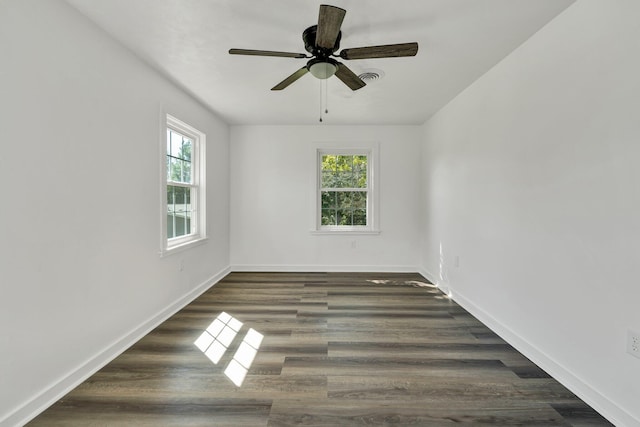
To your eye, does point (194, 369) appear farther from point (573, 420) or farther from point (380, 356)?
point (573, 420)

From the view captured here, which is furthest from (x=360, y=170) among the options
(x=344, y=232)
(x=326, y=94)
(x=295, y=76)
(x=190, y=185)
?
(x=295, y=76)

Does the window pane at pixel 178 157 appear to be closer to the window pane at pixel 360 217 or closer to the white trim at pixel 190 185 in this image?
the white trim at pixel 190 185

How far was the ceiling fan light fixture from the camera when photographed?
2.05 m

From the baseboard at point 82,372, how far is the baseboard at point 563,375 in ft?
10.0

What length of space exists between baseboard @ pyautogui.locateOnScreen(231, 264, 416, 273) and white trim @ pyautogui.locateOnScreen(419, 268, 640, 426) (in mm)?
1748

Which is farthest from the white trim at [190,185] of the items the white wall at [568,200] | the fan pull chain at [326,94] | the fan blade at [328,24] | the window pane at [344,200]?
the white wall at [568,200]

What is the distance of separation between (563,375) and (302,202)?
3.67 meters

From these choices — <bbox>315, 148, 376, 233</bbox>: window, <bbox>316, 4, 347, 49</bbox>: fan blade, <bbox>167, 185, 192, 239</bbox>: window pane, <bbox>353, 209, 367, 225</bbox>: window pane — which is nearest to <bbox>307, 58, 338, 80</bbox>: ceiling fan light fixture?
<bbox>316, 4, 347, 49</bbox>: fan blade

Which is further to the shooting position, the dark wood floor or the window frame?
the window frame

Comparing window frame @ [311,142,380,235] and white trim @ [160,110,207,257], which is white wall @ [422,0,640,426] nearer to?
window frame @ [311,142,380,235]

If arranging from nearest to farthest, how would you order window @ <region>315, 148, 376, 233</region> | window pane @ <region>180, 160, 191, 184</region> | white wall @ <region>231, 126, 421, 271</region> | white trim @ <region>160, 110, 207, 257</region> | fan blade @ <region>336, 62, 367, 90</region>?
fan blade @ <region>336, 62, 367, 90</region>, white trim @ <region>160, 110, 207, 257</region>, window pane @ <region>180, 160, 191, 184</region>, white wall @ <region>231, 126, 421, 271</region>, window @ <region>315, 148, 376, 233</region>

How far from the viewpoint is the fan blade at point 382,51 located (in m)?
1.80

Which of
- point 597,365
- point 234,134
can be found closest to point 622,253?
point 597,365

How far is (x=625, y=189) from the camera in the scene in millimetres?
1528
